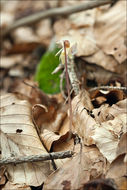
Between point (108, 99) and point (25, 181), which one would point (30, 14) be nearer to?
point (108, 99)

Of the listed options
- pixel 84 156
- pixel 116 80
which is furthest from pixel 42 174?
pixel 116 80

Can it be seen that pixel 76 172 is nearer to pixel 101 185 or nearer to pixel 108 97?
pixel 101 185

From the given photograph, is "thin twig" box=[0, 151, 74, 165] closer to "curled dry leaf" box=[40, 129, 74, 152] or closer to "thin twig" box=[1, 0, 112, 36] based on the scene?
"curled dry leaf" box=[40, 129, 74, 152]

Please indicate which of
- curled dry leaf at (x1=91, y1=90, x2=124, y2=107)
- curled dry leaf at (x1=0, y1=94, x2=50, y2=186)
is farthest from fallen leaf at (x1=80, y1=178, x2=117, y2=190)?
curled dry leaf at (x1=91, y1=90, x2=124, y2=107)

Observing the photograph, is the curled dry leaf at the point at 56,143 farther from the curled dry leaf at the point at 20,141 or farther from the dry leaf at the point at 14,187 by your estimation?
the dry leaf at the point at 14,187

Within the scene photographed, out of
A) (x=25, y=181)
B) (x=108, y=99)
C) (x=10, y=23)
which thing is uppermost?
(x=10, y=23)

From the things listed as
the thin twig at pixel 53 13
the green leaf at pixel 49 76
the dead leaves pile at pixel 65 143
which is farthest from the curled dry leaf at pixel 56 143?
the thin twig at pixel 53 13
